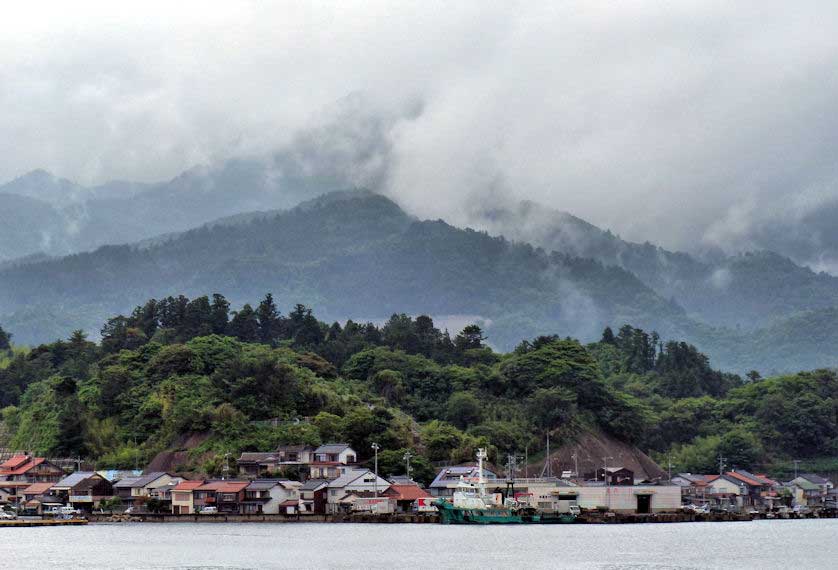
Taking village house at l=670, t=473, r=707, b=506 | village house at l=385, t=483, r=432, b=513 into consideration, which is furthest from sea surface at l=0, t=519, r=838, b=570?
village house at l=670, t=473, r=707, b=506

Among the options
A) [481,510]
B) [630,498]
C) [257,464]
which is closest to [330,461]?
[257,464]

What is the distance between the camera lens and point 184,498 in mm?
121312

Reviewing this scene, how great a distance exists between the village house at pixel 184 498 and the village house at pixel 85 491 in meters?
8.32

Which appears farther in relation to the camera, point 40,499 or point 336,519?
point 40,499

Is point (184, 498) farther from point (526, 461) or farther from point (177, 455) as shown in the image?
point (526, 461)

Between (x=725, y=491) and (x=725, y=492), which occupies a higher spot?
(x=725, y=491)

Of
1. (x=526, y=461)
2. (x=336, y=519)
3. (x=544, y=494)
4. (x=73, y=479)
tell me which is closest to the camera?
(x=336, y=519)

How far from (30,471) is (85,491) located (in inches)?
427

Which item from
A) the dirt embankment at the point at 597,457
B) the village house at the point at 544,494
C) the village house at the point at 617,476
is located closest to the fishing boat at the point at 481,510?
the village house at the point at 544,494

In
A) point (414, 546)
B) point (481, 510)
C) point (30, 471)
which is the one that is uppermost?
point (30, 471)

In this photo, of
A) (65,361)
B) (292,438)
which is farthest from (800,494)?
(65,361)

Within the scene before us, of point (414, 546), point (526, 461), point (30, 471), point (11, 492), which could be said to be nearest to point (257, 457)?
point (30, 471)

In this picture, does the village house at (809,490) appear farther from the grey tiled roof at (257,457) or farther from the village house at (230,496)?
the village house at (230,496)

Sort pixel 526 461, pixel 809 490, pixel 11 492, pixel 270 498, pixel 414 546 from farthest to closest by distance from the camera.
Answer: pixel 809 490 → pixel 526 461 → pixel 11 492 → pixel 270 498 → pixel 414 546
